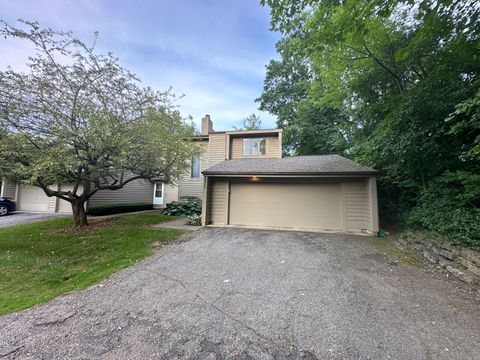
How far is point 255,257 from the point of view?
5.27 meters

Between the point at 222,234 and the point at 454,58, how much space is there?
845cm

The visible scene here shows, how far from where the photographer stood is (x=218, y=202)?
30.3ft

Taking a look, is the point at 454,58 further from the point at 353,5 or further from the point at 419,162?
the point at 353,5

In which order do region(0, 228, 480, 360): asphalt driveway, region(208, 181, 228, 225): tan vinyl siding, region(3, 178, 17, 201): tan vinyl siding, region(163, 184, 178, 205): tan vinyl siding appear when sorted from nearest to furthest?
1. region(0, 228, 480, 360): asphalt driveway
2. region(208, 181, 228, 225): tan vinyl siding
3. region(3, 178, 17, 201): tan vinyl siding
4. region(163, 184, 178, 205): tan vinyl siding

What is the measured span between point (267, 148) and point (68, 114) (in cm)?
972

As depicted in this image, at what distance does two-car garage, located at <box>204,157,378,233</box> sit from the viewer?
7918 millimetres

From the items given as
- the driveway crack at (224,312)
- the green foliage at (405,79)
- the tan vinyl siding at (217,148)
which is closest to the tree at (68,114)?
the driveway crack at (224,312)

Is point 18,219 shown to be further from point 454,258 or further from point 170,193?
point 454,258

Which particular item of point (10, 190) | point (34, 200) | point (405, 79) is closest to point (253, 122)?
point (405, 79)

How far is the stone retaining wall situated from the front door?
15.6 m

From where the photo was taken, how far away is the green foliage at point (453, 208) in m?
4.67

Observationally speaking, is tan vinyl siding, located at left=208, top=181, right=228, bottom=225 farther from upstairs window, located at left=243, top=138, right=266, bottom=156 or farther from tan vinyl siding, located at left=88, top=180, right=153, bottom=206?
tan vinyl siding, located at left=88, top=180, right=153, bottom=206

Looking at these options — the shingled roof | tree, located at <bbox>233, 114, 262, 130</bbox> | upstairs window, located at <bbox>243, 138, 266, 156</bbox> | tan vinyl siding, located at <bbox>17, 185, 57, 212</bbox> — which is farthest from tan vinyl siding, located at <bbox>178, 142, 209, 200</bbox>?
tree, located at <bbox>233, 114, 262, 130</bbox>

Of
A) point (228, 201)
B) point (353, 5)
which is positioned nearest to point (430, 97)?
point (353, 5)
